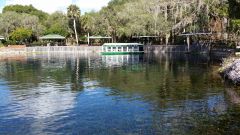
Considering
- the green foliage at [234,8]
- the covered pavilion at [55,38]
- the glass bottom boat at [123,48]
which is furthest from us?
the covered pavilion at [55,38]

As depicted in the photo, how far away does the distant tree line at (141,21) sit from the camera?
65188mm

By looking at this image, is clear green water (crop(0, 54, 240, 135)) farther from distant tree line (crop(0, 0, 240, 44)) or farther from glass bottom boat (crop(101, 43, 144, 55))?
glass bottom boat (crop(101, 43, 144, 55))

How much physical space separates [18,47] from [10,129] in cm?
11028

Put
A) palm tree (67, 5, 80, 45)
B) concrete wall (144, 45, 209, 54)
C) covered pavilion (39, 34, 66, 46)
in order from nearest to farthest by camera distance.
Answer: concrete wall (144, 45, 209, 54) < covered pavilion (39, 34, 66, 46) < palm tree (67, 5, 80, 45)

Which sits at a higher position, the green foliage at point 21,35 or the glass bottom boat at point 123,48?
the green foliage at point 21,35

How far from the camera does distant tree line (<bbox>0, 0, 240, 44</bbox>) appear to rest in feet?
214

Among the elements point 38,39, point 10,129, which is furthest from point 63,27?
point 10,129

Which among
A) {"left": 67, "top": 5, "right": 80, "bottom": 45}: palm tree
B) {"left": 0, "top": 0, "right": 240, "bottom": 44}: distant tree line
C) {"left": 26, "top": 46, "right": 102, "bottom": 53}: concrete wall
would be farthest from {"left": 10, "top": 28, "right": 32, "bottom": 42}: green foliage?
{"left": 67, "top": 5, "right": 80, "bottom": 45}: palm tree

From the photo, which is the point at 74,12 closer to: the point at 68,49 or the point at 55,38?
the point at 55,38

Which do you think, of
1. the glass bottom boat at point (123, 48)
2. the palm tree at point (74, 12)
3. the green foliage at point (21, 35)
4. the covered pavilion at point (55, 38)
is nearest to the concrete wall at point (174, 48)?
the glass bottom boat at point (123, 48)

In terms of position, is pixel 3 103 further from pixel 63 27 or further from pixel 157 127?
pixel 63 27

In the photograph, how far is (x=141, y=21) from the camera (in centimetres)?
11150

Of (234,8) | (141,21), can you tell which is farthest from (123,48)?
(234,8)

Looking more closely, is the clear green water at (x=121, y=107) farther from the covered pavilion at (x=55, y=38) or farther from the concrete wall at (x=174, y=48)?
the covered pavilion at (x=55, y=38)
